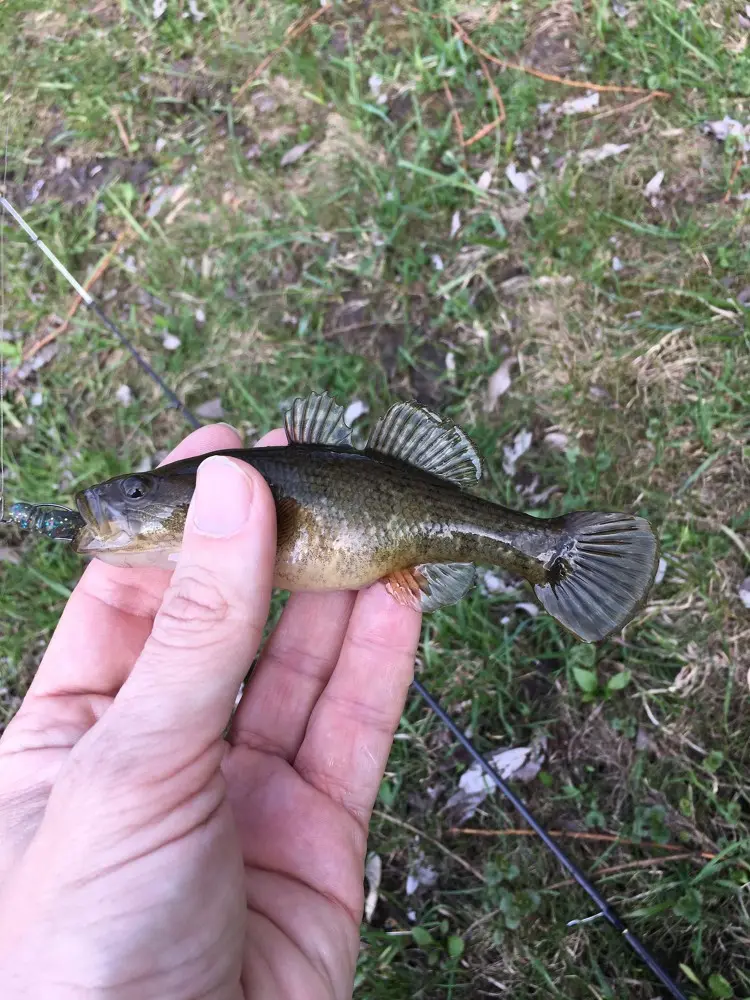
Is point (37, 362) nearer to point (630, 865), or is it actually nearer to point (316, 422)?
point (316, 422)

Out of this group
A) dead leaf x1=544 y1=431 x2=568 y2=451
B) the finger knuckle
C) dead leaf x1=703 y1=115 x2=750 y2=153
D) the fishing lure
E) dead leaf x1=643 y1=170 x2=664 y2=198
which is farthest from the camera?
dead leaf x1=643 y1=170 x2=664 y2=198

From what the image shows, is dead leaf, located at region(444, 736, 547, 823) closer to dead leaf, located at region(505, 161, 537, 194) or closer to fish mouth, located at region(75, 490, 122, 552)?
fish mouth, located at region(75, 490, 122, 552)

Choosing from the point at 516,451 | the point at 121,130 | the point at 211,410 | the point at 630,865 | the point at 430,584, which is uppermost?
the point at 121,130

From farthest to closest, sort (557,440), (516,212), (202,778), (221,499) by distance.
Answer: (516,212) < (557,440) < (221,499) < (202,778)

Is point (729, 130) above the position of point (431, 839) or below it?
above

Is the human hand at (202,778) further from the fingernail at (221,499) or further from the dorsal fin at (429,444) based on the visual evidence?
the dorsal fin at (429,444)

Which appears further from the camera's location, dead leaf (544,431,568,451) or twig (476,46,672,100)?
twig (476,46,672,100)

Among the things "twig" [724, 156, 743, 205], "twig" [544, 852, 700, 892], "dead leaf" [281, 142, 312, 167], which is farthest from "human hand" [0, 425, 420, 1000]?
"twig" [724, 156, 743, 205]

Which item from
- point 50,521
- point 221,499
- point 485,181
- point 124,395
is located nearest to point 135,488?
point 50,521
